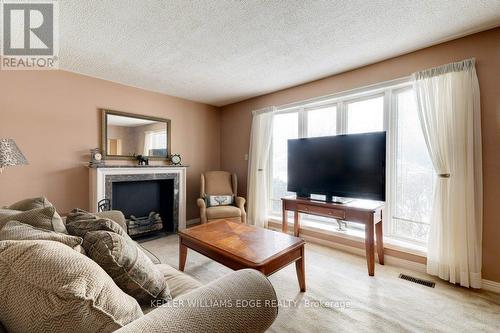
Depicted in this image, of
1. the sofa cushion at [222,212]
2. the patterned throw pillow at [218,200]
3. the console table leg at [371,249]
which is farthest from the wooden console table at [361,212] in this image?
the patterned throw pillow at [218,200]

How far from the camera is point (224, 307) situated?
809 millimetres

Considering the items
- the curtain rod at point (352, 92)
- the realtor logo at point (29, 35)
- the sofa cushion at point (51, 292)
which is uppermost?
the realtor logo at point (29, 35)

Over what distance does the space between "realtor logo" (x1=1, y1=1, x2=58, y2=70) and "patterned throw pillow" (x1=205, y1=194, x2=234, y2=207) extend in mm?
2694

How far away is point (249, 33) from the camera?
2178 millimetres

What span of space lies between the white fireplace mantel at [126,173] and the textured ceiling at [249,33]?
134 cm

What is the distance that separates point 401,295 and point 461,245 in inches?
30.0

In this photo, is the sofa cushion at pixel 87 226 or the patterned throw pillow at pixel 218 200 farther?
the patterned throw pillow at pixel 218 200

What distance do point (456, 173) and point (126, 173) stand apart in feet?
13.1

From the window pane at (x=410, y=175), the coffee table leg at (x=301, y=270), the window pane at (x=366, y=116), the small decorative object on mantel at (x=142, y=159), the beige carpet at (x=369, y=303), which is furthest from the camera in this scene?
the small decorative object on mantel at (x=142, y=159)

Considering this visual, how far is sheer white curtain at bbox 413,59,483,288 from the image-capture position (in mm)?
2115

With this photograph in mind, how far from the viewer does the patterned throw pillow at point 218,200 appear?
385 cm

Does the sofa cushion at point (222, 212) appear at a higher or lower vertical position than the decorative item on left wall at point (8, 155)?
lower

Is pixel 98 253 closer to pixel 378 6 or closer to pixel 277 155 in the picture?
pixel 378 6

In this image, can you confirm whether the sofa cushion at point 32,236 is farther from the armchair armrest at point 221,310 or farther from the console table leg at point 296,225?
the console table leg at point 296,225
